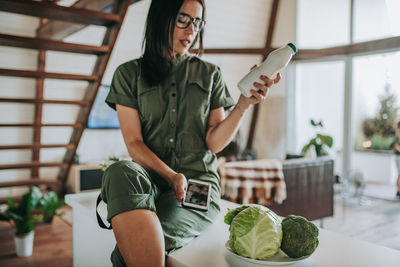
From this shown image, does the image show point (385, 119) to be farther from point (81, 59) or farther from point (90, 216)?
point (90, 216)

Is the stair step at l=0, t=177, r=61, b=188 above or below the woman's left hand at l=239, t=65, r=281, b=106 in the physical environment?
→ below

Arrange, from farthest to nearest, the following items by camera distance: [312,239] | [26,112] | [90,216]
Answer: [26,112], [90,216], [312,239]

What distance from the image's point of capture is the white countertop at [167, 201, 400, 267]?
3.34ft

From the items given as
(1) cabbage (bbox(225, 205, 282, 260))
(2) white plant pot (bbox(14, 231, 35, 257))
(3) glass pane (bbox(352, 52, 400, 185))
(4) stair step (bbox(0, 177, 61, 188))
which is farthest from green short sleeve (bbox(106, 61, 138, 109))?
(3) glass pane (bbox(352, 52, 400, 185))

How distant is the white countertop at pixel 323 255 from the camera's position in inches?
40.0

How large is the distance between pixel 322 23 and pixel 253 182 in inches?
168

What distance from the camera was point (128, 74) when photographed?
144cm

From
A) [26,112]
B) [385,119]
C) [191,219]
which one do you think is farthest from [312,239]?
[385,119]

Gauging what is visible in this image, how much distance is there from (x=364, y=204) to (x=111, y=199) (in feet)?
16.0

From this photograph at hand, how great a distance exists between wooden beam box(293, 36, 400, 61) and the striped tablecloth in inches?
128

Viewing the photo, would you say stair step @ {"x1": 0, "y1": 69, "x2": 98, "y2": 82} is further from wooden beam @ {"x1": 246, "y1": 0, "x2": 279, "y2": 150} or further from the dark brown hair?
wooden beam @ {"x1": 246, "y1": 0, "x2": 279, "y2": 150}

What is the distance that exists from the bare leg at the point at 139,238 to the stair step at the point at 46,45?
224 centimetres

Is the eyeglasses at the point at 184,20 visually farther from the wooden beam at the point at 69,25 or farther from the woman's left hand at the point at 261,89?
the wooden beam at the point at 69,25

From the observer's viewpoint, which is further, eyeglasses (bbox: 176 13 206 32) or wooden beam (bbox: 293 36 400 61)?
wooden beam (bbox: 293 36 400 61)
